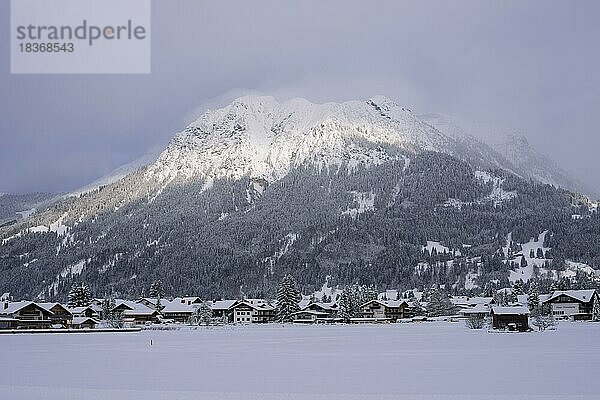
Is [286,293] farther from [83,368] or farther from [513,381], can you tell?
[513,381]

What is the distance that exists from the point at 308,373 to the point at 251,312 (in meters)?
Result: 111

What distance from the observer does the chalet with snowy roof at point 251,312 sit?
142 m

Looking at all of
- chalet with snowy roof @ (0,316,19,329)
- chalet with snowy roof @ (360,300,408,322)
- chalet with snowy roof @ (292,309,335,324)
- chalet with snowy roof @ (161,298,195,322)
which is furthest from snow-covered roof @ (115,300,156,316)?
chalet with snowy roof @ (360,300,408,322)

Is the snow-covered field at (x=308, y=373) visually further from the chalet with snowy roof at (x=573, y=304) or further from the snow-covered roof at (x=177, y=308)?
the snow-covered roof at (x=177, y=308)

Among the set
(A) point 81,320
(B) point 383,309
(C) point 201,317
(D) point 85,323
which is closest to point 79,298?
(C) point 201,317

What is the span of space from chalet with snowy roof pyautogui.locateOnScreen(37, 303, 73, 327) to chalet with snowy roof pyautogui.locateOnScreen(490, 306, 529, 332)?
62189mm

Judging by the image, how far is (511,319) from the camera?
8131 cm

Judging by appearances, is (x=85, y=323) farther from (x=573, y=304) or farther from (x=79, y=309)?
(x=573, y=304)

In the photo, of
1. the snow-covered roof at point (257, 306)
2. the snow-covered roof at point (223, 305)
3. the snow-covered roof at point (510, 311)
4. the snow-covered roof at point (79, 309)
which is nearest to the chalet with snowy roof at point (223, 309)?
the snow-covered roof at point (223, 305)

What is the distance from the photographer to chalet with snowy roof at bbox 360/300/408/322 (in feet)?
441

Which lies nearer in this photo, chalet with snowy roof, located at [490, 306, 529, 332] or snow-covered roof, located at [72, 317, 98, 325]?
chalet with snowy roof, located at [490, 306, 529, 332]

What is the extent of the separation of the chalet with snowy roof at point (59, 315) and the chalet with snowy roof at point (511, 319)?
204ft

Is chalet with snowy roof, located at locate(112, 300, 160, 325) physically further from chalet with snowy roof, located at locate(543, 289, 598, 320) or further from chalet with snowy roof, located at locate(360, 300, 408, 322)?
chalet with snowy roof, located at locate(543, 289, 598, 320)

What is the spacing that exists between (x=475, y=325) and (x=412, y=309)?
58.1 metres
